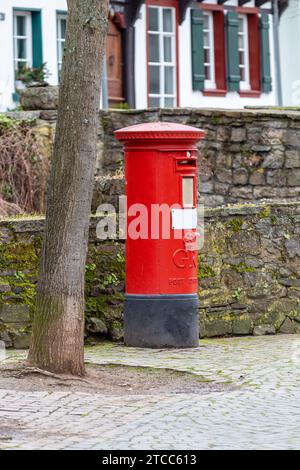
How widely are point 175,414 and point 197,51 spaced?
884 inches

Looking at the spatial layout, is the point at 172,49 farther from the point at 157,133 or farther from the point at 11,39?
the point at 157,133

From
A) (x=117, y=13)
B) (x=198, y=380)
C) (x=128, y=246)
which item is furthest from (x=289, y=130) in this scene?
(x=117, y=13)

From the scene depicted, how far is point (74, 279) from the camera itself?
9953 millimetres

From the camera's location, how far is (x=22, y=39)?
1061 inches

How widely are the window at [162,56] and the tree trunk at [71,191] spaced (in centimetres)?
1970

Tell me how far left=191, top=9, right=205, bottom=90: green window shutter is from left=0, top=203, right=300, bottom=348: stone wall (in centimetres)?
1729

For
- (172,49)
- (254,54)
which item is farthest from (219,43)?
(172,49)

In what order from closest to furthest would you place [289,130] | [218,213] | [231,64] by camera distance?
[218,213]
[289,130]
[231,64]

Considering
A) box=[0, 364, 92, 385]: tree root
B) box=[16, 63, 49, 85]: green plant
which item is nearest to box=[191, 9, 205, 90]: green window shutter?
box=[16, 63, 49, 85]: green plant

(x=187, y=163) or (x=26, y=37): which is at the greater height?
Answer: (x=26, y=37)

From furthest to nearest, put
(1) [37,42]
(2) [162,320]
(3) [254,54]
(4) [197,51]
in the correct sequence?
1. (3) [254,54]
2. (4) [197,51]
3. (1) [37,42]
4. (2) [162,320]

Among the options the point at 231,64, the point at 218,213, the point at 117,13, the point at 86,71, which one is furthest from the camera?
the point at 231,64
